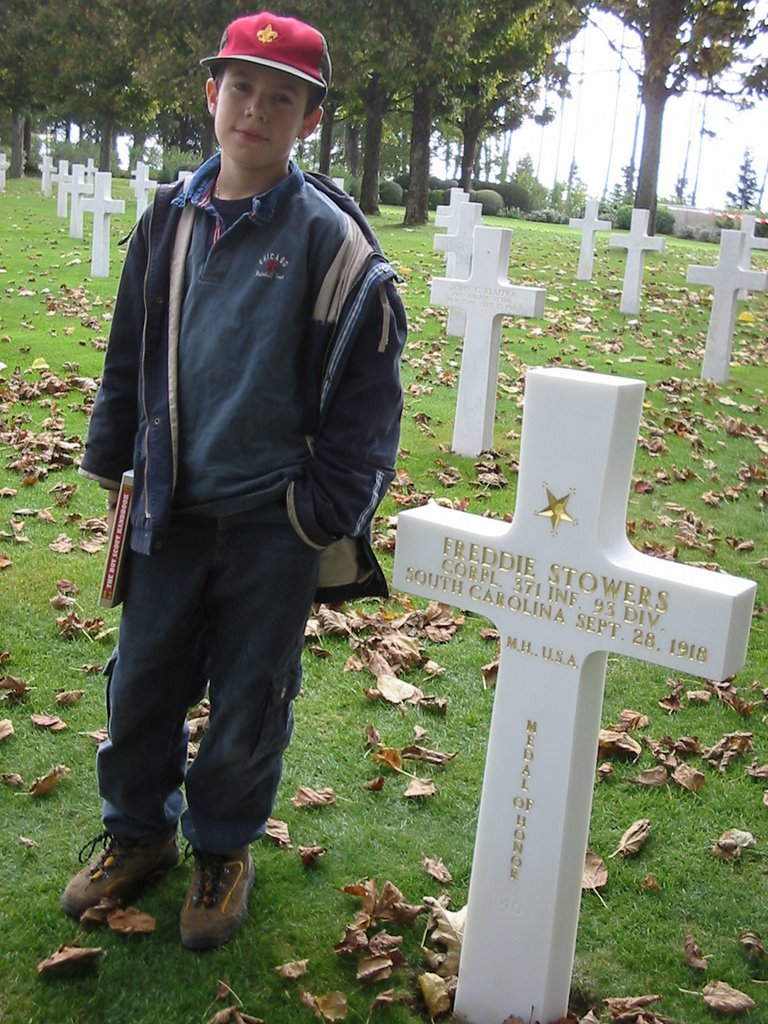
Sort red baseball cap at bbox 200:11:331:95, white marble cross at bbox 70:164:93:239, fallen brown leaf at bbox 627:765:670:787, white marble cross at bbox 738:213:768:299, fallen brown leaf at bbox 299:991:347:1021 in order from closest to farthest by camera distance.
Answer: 1. red baseball cap at bbox 200:11:331:95
2. fallen brown leaf at bbox 299:991:347:1021
3. fallen brown leaf at bbox 627:765:670:787
4. white marble cross at bbox 738:213:768:299
5. white marble cross at bbox 70:164:93:239

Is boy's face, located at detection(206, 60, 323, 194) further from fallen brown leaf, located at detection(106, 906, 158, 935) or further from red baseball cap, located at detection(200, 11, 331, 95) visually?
fallen brown leaf, located at detection(106, 906, 158, 935)

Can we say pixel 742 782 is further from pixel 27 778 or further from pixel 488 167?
pixel 488 167

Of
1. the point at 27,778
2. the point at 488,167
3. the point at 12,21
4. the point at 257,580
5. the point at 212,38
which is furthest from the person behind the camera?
the point at 488,167

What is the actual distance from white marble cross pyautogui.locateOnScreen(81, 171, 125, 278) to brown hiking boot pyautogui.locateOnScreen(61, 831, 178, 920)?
12.4 m

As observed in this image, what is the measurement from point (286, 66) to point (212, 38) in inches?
1125

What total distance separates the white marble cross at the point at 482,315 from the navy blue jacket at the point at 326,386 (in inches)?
195

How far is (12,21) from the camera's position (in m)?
35.9

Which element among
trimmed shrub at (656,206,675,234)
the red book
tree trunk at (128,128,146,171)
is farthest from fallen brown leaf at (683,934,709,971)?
tree trunk at (128,128,146,171)

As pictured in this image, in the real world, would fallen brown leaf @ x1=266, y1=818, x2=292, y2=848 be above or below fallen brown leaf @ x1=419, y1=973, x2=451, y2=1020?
above

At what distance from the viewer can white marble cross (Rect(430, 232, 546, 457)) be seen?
7602 millimetres

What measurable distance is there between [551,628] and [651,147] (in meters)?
25.1

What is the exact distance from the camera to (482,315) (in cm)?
768

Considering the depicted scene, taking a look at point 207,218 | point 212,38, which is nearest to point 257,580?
point 207,218

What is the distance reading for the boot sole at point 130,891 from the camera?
3.02 metres
